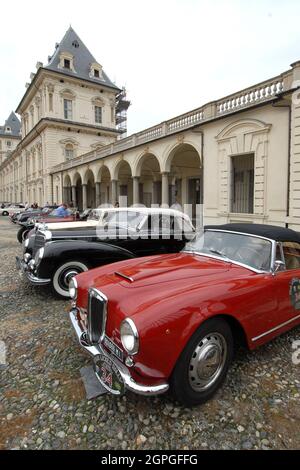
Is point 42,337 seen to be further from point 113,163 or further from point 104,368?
point 113,163

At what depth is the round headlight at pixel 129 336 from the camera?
1938mm

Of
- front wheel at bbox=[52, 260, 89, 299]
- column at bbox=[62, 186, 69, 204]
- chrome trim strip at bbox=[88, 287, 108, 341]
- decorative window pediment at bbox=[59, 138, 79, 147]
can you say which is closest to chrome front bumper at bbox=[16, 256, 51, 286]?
front wheel at bbox=[52, 260, 89, 299]

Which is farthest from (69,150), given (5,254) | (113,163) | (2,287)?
(2,287)

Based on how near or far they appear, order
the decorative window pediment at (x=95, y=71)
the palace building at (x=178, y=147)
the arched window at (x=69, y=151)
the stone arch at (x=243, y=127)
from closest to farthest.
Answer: the palace building at (x=178, y=147) → the stone arch at (x=243, y=127) → the arched window at (x=69, y=151) → the decorative window pediment at (x=95, y=71)

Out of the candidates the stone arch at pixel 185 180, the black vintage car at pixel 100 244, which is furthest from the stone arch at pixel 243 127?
the black vintage car at pixel 100 244

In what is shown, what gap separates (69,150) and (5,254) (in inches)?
1167

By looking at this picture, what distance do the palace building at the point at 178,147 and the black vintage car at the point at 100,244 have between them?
19.0 ft

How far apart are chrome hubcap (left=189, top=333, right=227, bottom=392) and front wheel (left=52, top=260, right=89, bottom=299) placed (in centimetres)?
311

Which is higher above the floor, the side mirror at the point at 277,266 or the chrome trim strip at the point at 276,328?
the side mirror at the point at 277,266

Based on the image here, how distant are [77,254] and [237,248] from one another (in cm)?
283

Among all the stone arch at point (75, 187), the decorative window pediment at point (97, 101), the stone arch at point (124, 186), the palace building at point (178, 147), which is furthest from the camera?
the decorative window pediment at point (97, 101)

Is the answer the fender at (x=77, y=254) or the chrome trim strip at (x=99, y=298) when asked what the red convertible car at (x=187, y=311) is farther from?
the fender at (x=77, y=254)

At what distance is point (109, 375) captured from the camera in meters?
2.07

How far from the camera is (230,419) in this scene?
7.00 ft
